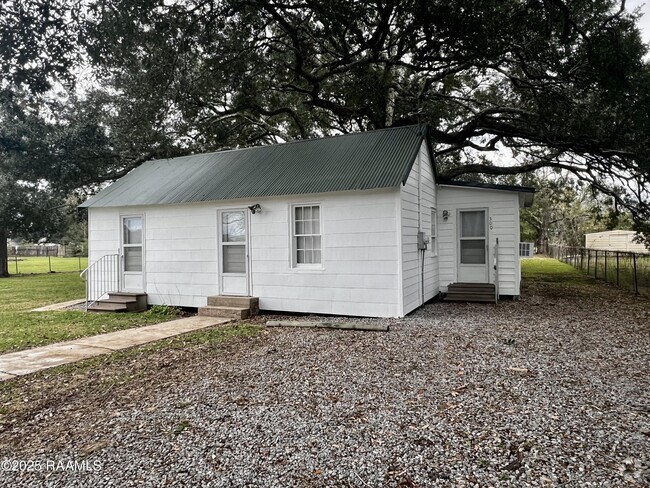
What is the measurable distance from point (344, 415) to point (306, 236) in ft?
17.2

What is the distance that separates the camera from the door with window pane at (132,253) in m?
10.0

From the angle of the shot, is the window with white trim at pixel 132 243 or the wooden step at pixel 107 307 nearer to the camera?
the wooden step at pixel 107 307

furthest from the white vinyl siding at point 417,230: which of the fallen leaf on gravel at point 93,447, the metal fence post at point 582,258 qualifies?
the metal fence post at point 582,258

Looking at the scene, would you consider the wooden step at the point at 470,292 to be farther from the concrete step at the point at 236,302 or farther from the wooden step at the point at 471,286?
the concrete step at the point at 236,302

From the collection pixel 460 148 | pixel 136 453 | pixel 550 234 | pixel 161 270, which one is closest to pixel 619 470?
pixel 136 453

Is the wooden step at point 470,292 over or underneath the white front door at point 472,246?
underneath

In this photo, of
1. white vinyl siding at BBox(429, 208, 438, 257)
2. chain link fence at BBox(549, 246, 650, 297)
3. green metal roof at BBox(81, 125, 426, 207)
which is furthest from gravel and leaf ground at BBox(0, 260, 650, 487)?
chain link fence at BBox(549, 246, 650, 297)

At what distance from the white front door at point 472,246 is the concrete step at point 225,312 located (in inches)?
216

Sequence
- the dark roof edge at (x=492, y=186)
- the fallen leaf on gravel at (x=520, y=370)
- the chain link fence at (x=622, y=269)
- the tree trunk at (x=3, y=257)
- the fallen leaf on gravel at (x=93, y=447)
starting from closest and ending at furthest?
the fallen leaf on gravel at (x=93, y=447) < the fallen leaf on gravel at (x=520, y=370) < the dark roof edge at (x=492, y=186) < the chain link fence at (x=622, y=269) < the tree trunk at (x=3, y=257)

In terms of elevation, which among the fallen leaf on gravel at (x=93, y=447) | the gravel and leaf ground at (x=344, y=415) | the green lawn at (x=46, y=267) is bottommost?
the fallen leaf on gravel at (x=93, y=447)

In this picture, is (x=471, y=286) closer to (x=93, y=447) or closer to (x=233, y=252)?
(x=233, y=252)

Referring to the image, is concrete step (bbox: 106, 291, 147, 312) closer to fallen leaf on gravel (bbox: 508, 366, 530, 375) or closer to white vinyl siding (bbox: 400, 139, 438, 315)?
white vinyl siding (bbox: 400, 139, 438, 315)

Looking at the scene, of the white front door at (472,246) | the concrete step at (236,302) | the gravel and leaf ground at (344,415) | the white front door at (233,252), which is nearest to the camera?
the gravel and leaf ground at (344,415)

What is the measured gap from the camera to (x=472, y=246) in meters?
10.5
